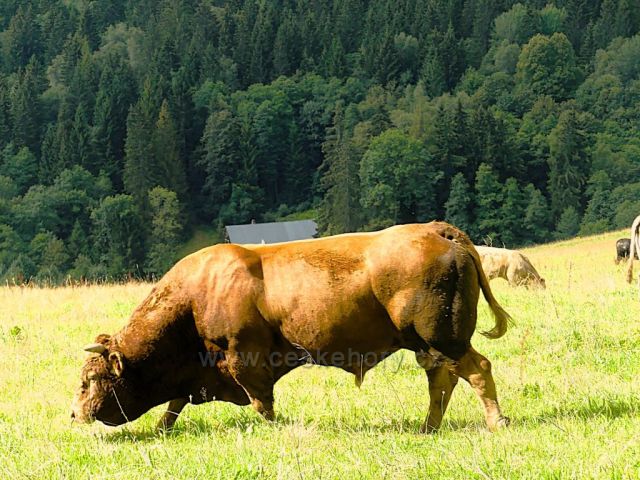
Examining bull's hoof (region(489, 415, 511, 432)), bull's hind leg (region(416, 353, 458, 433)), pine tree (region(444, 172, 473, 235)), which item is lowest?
pine tree (region(444, 172, 473, 235))

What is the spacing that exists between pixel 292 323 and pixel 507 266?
13.6 m

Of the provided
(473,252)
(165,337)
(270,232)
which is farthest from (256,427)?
(270,232)

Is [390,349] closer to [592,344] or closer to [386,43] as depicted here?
[592,344]

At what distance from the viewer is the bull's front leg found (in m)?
8.34

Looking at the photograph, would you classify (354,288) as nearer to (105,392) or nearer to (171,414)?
(171,414)

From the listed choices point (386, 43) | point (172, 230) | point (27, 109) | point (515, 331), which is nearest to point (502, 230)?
point (172, 230)

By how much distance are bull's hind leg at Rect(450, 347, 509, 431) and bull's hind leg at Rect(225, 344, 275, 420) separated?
1.69 m

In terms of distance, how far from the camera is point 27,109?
167 metres

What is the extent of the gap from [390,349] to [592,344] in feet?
13.3

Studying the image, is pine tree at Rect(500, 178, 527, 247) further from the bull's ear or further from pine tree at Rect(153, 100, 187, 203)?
the bull's ear

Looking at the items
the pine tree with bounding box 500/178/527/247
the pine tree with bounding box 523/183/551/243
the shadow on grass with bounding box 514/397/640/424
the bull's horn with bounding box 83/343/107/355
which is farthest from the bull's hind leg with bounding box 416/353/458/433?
the pine tree with bounding box 523/183/551/243

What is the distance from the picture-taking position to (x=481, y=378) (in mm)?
7598

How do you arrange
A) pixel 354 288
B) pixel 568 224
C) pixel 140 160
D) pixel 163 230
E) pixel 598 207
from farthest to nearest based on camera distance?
pixel 140 160 → pixel 163 230 → pixel 598 207 → pixel 568 224 → pixel 354 288

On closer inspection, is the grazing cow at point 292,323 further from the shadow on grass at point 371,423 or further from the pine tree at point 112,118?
the pine tree at point 112,118
